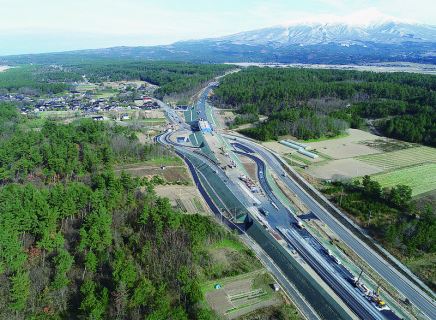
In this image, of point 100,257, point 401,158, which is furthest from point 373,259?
point 401,158

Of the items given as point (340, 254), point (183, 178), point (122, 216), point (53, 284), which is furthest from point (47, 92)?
point (340, 254)

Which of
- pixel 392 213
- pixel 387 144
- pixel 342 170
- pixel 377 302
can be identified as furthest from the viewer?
pixel 387 144

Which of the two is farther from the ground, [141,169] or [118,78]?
[118,78]

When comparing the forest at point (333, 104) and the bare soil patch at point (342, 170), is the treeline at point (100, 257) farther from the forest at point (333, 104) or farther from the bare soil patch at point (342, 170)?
the forest at point (333, 104)

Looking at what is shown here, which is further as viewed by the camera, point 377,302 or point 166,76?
point 166,76

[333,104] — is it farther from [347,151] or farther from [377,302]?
[377,302]

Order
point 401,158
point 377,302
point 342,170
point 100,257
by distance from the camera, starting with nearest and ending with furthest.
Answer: point 377,302, point 100,257, point 342,170, point 401,158

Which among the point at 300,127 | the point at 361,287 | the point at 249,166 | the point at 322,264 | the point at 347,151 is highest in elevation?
the point at 300,127
